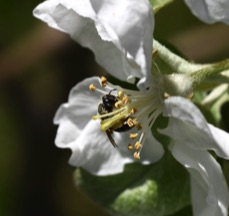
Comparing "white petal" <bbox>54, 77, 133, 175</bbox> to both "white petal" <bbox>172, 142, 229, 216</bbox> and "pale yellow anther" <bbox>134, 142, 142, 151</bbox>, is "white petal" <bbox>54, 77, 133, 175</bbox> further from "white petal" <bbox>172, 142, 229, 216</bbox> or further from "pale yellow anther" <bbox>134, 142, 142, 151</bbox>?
"white petal" <bbox>172, 142, 229, 216</bbox>

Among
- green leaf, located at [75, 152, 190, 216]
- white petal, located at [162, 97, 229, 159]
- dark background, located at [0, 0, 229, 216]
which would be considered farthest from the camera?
dark background, located at [0, 0, 229, 216]

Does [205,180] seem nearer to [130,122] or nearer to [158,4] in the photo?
[130,122]

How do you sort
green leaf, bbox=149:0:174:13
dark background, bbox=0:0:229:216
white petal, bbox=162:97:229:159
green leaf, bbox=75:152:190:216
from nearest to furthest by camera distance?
white petal, bbox=162:97:229:159 → green leaf, bbox=149:0:174:13 → green leaf, bbox=75:152:190:216 → dark background, bbox=0:0:229:216

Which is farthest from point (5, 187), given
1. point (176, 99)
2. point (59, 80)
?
point (176, 99)

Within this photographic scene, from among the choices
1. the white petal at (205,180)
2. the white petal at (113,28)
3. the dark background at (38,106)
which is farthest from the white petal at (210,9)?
the dark background at (38,106)

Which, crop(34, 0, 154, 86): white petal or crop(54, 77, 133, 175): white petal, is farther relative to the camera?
crop(54, 77, 133, 175): white petal

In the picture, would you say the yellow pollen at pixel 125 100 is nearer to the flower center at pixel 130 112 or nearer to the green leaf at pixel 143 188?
the flower center at pixel 130 112

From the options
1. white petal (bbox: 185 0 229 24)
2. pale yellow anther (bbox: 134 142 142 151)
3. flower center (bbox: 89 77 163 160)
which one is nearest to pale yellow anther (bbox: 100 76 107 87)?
flower center (bbox: 89 77 163 160)

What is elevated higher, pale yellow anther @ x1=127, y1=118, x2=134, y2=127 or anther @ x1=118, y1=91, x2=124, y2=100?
anther @ x1=118, y1=91, x2=124, y2=100

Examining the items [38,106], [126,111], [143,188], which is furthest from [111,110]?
[38,106]
